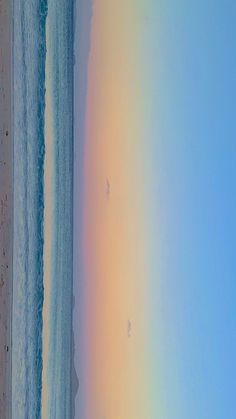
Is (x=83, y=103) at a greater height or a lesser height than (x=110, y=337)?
greater

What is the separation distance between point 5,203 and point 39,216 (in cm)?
3

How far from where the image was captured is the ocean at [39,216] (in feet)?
1.48

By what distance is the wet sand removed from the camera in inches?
17.6

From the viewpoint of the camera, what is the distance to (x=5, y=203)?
454 millimetres

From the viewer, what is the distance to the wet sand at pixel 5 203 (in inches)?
17.6

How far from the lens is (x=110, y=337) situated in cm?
47

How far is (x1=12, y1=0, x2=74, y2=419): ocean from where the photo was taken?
0.45m

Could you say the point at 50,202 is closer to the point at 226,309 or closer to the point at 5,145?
the point at 5,145

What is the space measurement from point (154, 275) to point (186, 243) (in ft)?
0.14

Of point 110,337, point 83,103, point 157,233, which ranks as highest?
point 83,103

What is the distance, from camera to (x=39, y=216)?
46 centimetres

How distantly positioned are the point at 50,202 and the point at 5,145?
0.22ft

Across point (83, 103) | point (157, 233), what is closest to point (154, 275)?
point (157, 233)

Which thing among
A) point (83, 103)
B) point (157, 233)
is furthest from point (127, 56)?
point (157, 233)
